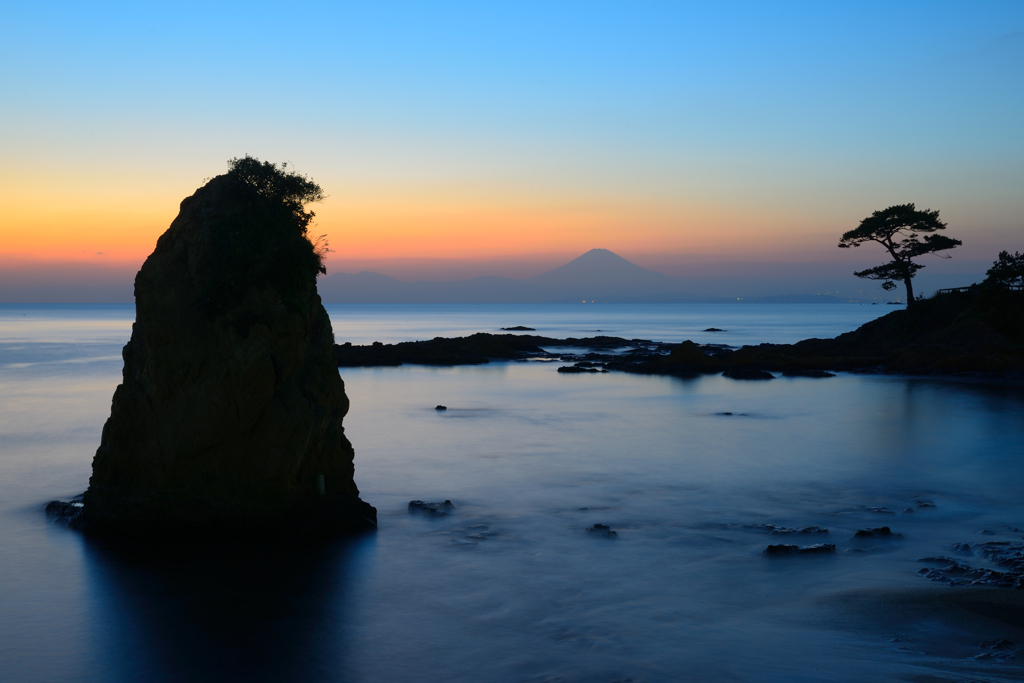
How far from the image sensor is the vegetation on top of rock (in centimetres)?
1323

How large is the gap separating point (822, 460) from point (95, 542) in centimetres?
1830

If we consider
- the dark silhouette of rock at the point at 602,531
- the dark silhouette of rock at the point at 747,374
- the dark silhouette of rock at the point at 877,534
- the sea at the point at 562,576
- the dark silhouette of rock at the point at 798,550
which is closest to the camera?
the sea at the point at 562,576

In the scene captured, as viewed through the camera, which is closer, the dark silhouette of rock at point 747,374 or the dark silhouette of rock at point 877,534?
the dark silhouette of rock at point 877,534

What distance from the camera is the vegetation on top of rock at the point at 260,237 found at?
1323cm

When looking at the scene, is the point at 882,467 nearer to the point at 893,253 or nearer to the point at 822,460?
the point at 822,460

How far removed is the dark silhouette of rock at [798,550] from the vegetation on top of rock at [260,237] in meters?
9.25

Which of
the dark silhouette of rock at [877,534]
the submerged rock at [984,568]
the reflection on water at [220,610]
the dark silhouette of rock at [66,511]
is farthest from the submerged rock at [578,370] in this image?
the reflection on water at [220,610]

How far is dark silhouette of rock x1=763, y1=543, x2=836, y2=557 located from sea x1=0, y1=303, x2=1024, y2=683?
212mm

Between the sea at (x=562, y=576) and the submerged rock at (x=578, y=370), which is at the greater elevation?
the submerged rock at (x=578, y=370)

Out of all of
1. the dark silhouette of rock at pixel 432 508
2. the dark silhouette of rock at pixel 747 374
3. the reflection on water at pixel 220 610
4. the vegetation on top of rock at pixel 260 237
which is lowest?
the reflection on water at pixel 220 610

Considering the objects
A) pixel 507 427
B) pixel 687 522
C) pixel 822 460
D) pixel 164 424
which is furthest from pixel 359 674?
pixel 507 427

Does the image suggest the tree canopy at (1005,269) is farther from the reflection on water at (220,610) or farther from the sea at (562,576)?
the reflection on water at (220,610)

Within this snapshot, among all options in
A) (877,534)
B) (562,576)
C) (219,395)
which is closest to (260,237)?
(219,395)

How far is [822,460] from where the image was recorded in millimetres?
21516
